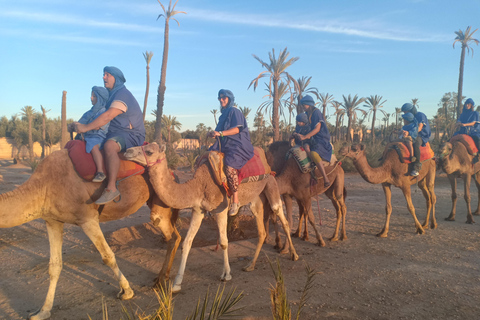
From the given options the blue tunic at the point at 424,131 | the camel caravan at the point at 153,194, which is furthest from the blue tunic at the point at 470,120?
the camel caravan at the point at 153,194

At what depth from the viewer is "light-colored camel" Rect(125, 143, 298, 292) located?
3950 mm

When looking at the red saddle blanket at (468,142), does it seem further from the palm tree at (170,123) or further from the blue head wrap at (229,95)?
the palm tree at (170,123)

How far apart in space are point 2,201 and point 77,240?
383 centimetres

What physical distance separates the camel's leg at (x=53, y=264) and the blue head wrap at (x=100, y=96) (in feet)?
5.20

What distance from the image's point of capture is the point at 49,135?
3216 cm

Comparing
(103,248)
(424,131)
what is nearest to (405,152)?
(424,131)

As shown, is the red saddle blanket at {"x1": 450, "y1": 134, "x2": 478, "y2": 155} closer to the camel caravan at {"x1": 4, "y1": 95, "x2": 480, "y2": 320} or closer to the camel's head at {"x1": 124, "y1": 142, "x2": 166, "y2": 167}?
the camel caravan at {"x1": 4, "y1": 95, "x2": 480, "y2": 320}

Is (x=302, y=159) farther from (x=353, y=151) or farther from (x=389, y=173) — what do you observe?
(x=389, y=173)

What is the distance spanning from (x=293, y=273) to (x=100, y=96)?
3845mm

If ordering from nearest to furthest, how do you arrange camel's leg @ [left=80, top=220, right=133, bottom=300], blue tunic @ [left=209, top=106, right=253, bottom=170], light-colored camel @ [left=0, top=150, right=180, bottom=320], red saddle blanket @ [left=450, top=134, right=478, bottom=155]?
1. light-colored camel @ [left=0, top=150, right=180, bottom=320]
2. camel's leg @ [left=80, top=220, right=133, bottom=300]
3. blue tunic @ [left=209, top=106, right=253, bottom=170]
4. red saddle blanket @ [left=450, top=134, right=478, bottom=155]

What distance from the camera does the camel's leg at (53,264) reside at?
12.6ft

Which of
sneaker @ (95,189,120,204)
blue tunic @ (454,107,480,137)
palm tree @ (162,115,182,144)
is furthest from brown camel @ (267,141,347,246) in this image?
palm tree @ (162,115,182,144)

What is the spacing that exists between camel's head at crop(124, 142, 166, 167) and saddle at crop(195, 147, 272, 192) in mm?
919

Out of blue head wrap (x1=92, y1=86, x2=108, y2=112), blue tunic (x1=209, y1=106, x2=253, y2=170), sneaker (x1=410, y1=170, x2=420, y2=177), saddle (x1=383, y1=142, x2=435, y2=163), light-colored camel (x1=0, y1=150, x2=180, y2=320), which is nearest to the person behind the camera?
light-colored camel (x1=0, y1=150, x2=180, y2=320)
